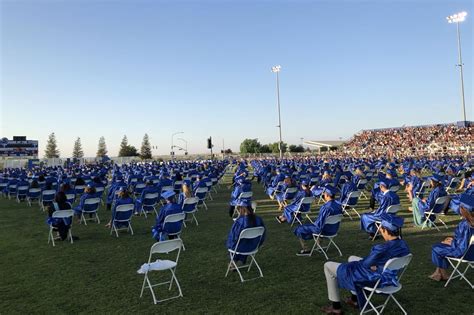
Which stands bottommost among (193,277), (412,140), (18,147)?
(193,277)

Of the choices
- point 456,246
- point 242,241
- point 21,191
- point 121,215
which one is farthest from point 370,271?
point 21,191

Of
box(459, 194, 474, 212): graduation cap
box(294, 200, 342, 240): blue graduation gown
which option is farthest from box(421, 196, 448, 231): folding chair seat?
box(294, 200, 342, 240): blue graduation gown

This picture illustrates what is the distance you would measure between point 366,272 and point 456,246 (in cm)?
203

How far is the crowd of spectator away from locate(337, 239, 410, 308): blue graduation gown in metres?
42.1

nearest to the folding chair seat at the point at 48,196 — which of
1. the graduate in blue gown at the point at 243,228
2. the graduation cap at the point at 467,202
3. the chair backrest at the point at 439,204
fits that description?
the graduate in blue gown at the point at 243,228

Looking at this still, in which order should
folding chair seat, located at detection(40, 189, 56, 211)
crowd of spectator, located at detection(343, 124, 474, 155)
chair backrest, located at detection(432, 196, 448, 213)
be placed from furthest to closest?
crowd of spectator, located at detection(343, 124, 474, 155) < folding chair seat, located at detection(40, 189, 56, 211) < chair backrest, located at detection(432, 196, 448, 213)

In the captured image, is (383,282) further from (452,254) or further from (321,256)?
(321,256)

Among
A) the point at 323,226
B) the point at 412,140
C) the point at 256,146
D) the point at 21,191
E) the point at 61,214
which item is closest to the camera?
the point at 323,226

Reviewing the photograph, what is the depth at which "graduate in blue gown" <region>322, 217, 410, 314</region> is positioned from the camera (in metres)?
4.46

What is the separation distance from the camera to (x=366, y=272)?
14.8 ft

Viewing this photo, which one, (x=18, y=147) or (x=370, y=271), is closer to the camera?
(x=370, y=271)

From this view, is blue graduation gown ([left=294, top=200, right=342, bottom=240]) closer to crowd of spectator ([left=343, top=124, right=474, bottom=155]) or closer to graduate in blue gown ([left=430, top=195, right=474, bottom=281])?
graduate in blue gown ([left=430, top=195, right=474, bottom=281])

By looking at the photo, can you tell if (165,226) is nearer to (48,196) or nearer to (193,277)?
(193,277)

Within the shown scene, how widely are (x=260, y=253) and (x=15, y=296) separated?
4.31 metres
